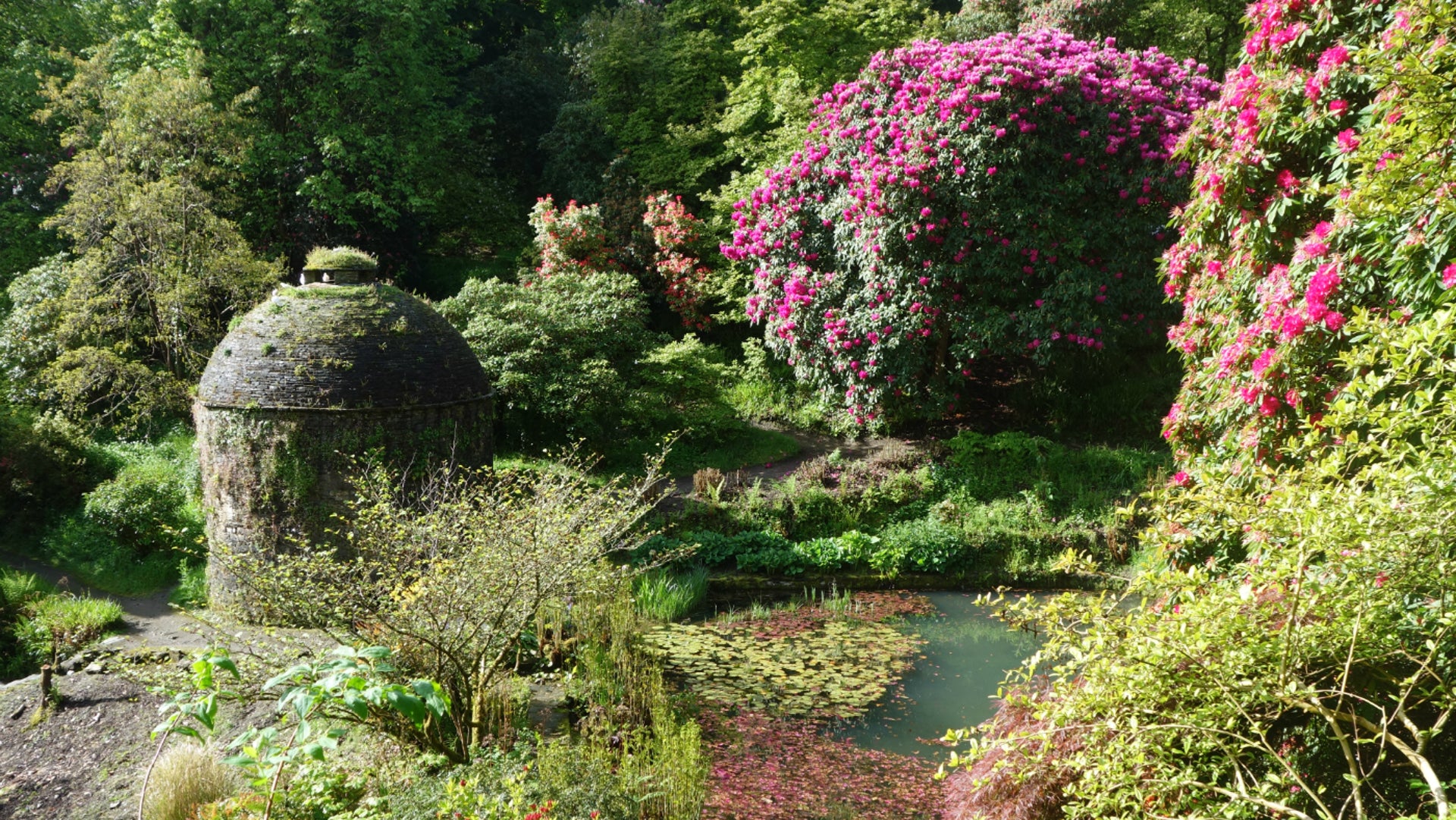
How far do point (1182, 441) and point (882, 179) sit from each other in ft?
23.9

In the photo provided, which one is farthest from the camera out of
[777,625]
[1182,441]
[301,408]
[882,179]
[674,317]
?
[674,317]

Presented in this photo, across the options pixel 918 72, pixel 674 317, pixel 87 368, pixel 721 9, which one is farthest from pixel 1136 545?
pixel 721 9

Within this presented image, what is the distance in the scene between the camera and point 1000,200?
1272 cm

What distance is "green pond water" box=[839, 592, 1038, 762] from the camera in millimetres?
7051

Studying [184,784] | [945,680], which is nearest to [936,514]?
[945,680]

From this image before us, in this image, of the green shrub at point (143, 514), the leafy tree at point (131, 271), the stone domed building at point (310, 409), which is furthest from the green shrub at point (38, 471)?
the stone domed building at point (310, 409)

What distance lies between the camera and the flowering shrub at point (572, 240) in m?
17.2

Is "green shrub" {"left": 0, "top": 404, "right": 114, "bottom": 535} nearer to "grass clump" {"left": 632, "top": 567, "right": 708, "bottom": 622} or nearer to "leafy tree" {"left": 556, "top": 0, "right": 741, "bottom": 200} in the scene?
"grass clump" {"left": 632, "top": 567, "right": 708, "bottom": 622}

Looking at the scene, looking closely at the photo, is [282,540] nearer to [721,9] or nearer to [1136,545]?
[1136,545]

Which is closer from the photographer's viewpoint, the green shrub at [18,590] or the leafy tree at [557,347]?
the green shrub at [18,590]

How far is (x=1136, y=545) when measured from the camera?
10766 millimetres

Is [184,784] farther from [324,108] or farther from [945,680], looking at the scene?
[324,108]

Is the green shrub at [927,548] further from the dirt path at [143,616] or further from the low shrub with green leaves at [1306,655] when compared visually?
the dirt path at [143,616]

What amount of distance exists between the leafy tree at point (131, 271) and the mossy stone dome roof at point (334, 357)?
571 cm
